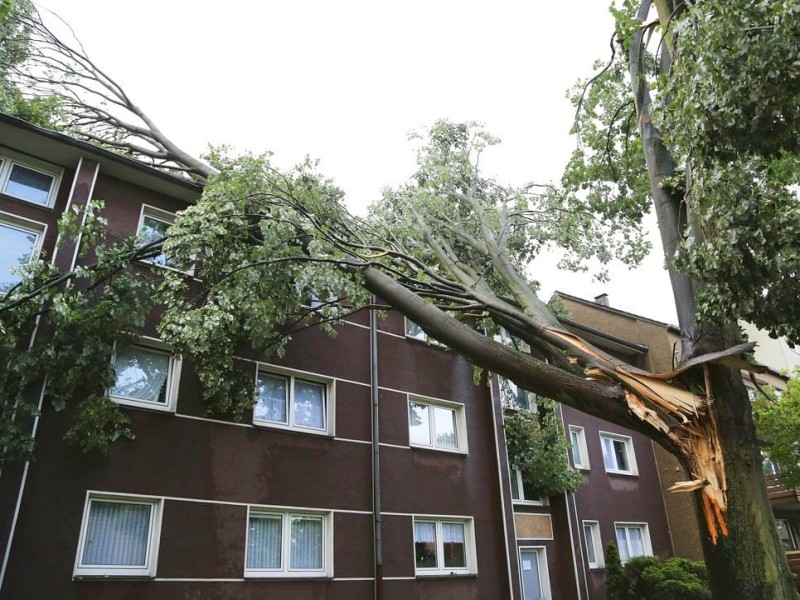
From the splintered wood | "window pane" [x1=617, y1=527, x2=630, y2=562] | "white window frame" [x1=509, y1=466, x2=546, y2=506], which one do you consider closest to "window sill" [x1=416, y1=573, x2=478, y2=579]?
"white window frame" [x1=509, y1=466, x2=546, y2=506]

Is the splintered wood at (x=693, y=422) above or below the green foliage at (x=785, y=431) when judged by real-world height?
below

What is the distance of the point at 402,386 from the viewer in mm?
14398

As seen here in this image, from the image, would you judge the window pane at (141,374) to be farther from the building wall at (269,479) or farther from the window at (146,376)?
the building wall at (269,479)

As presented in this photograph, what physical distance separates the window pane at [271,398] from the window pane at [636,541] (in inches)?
491

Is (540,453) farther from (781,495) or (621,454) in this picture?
(781,495)

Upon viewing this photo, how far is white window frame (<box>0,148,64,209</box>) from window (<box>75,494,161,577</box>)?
531 cm

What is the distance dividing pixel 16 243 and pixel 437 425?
9.46 m

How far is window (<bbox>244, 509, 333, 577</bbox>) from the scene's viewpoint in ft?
35.4

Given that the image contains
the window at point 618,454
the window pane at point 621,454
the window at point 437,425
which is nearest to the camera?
the window at point 437,425

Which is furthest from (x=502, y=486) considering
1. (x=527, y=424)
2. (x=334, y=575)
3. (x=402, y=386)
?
(x=334, y=575)

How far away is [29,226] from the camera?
10.7 meters

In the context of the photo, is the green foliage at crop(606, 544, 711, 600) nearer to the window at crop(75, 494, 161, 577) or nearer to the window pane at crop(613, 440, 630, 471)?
the window pane at crop(613, 440, 630, 471)

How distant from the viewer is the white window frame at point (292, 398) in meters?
12.0

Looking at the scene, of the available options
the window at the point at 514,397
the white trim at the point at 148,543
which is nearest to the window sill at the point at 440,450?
the window at the point at 514,397
